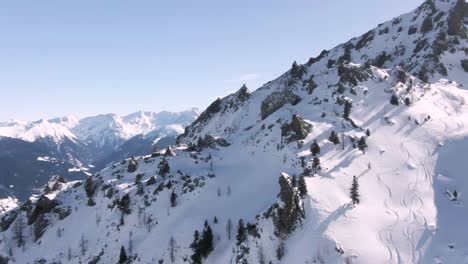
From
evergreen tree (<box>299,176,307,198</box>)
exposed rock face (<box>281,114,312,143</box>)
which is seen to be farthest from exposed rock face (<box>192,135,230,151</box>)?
evergreen tree (<box>299,176,307,198</box>)

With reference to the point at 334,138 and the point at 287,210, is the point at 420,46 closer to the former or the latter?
the point at 334,138

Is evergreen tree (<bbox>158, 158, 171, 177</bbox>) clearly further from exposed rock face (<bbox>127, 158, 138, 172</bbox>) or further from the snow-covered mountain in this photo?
exposed rock face (<bbox>127, 158, 138, 172</bbox>)

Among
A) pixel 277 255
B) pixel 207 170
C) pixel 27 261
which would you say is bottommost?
pixel 277 255

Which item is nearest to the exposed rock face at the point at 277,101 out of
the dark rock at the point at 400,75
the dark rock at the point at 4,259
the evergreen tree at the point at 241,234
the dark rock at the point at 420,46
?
the dark rock at the point at 400,75

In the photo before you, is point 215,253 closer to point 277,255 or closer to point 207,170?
point 277,255

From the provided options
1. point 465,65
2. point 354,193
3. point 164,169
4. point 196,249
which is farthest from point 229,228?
point 465,65

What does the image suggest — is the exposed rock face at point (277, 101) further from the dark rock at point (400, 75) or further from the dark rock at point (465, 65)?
the dark rock at point (465, 65)

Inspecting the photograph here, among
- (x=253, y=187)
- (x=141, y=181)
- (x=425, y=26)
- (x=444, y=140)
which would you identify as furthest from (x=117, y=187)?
(x=425, y=26)
